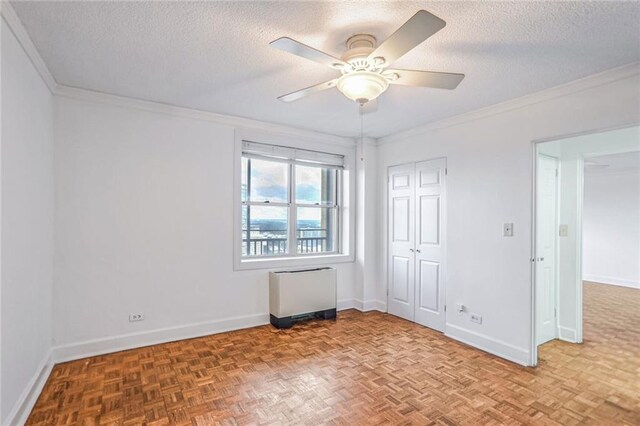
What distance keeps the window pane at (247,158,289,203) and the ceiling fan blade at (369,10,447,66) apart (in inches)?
102

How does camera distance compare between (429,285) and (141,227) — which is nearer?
(141,227)

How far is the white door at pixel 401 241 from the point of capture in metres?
4.25

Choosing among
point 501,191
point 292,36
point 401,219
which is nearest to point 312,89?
point 292,36

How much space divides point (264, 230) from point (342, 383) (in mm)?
2204

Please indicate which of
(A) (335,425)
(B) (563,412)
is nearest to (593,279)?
(B) (563,412)

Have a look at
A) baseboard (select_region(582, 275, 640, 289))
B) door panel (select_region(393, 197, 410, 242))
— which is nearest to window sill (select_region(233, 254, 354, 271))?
door panel (select_region(393, 197, 410, 242))

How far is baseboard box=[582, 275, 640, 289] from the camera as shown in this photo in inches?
251

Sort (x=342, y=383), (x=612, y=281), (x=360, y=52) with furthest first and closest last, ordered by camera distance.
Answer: (x=612, y=281) → (x=342, y=383) → (x=360, y=52)

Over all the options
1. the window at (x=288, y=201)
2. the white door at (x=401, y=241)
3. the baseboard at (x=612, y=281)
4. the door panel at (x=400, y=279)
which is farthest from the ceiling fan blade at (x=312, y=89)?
the baseboard at (x=612, y=281)

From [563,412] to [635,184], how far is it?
6.60 m

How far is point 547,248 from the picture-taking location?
3.51 m

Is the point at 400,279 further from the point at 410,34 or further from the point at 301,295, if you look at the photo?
the point at 410,34

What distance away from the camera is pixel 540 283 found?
3441 mm

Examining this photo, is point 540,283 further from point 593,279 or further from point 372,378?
point 593,279
